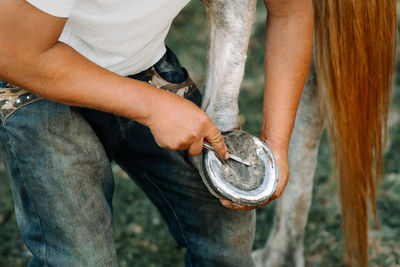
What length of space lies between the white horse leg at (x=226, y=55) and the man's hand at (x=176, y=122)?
20 cm

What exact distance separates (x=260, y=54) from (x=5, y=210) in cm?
180

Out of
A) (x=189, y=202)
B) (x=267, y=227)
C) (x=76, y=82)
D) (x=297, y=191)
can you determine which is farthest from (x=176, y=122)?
(x=267, y=227)

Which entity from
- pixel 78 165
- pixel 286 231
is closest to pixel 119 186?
pixel 286 231

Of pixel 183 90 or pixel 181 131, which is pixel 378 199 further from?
pixel 181 131

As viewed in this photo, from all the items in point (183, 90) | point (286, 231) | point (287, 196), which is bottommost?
point (286, 231)

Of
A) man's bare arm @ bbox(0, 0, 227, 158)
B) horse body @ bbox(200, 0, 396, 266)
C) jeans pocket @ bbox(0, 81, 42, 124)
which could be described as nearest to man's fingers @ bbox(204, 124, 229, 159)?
man's bare arm @ bbox(0, 0, 227, 158)

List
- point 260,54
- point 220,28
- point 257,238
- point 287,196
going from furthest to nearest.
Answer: point 260,54, point 257,238, point 287,196, point 220,28

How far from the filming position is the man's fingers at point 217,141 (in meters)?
1.01

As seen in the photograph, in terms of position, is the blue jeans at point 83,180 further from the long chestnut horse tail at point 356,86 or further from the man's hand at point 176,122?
the long chestnut horse tail at point 356,86

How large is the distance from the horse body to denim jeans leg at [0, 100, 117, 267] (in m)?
0.24

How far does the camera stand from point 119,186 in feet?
7.55

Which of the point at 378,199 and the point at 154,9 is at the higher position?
the point at 154,9

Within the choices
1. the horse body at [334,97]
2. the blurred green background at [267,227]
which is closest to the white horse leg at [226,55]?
the horse body at [334,97]

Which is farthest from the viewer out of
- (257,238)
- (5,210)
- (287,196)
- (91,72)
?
(5,210)
